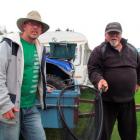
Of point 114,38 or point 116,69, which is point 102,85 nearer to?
point 116,69

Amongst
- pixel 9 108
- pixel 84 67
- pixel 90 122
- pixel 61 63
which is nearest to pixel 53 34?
pixel 84 67

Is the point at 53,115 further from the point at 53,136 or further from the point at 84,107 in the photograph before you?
the point at 53,136

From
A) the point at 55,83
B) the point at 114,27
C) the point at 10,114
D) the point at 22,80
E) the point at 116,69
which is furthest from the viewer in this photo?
the point at 55,83

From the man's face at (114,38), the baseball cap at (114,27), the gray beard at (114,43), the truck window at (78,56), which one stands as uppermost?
the baseball cap at (114,27)

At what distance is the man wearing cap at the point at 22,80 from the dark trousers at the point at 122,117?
1129 mm

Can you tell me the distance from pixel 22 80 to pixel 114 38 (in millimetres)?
1441

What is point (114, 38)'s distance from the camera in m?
5.09

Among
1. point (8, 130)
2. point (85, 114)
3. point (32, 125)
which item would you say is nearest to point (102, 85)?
point (85, 114)

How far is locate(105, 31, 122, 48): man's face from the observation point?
5059 millimetres

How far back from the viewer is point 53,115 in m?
5.86

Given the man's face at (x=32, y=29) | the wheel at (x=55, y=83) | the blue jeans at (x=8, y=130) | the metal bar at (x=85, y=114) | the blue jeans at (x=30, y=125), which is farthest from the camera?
the wheel at (x=55, y=83)

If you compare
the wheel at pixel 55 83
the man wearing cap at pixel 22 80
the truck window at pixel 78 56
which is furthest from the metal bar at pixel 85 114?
the truck window at pixel 78 56

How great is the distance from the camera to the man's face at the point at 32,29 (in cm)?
421

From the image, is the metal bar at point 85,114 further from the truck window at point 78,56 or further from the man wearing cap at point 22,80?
the truck window at point 78,56
